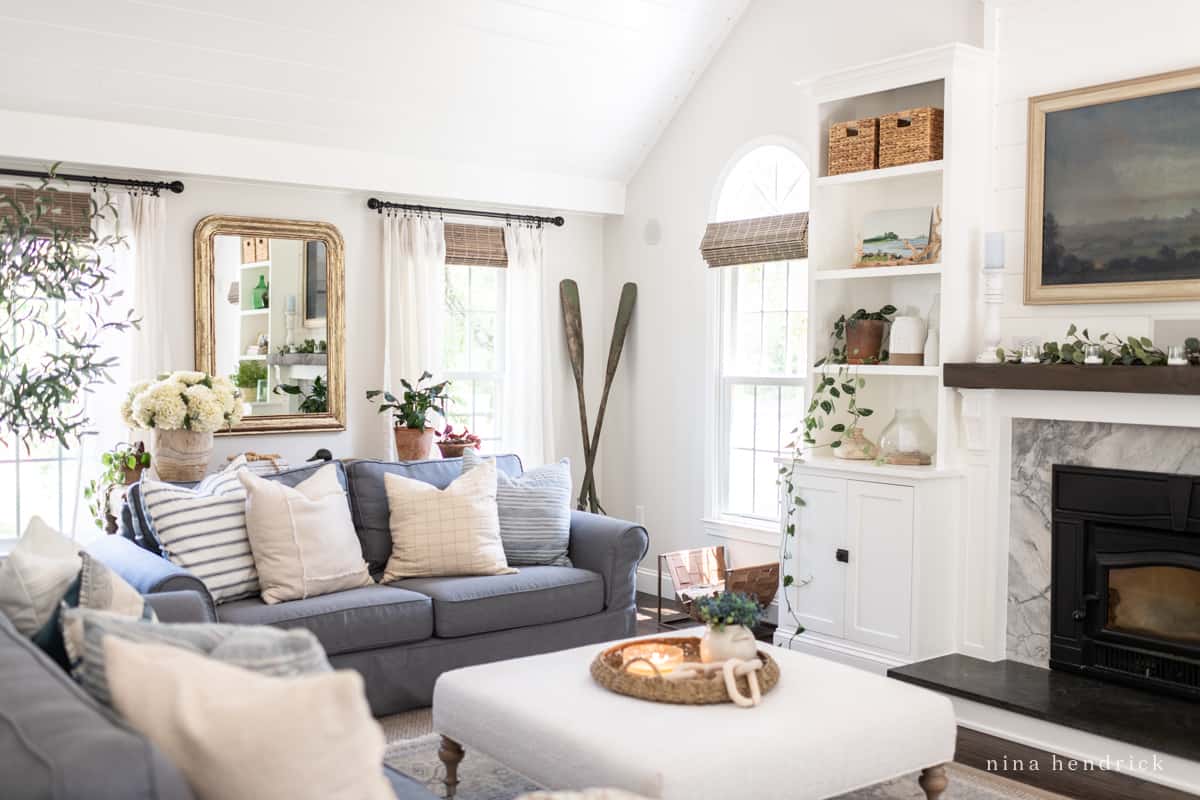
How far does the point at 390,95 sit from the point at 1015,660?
3.85 metres

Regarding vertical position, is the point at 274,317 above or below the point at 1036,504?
above

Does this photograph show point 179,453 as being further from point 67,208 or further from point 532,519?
point 532,519

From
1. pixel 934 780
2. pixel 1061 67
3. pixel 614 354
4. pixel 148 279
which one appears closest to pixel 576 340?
pixel 614 354

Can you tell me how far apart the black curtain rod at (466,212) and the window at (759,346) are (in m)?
1.07

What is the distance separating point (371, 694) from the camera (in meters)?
4.16

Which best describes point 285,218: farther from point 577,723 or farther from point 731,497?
point 577,723

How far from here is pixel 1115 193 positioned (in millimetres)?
4156

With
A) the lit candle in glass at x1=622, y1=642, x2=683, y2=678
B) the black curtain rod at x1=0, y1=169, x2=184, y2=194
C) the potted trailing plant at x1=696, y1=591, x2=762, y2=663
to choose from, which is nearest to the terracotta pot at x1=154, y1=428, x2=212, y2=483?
the black curtain rod at x1=0, y1=169, x2=184, y2=194

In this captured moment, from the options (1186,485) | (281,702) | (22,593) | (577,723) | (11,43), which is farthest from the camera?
(11,43)

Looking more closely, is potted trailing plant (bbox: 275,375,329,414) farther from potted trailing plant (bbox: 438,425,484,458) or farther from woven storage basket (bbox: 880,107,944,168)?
woven storage basket (bbox: 880,107,944,168)

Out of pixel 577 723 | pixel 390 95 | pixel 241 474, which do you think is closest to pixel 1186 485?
pixel 577 723

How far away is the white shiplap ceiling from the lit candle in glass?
3.22 meters

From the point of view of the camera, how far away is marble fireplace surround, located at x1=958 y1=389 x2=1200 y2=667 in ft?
13.8

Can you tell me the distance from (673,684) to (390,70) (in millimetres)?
3592
